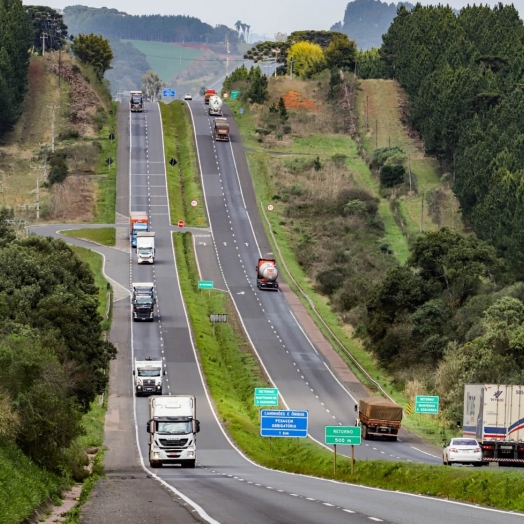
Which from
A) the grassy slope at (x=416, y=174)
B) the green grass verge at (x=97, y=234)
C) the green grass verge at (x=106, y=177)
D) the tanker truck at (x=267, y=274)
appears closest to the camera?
the tanker truck at (x=267, y=274)

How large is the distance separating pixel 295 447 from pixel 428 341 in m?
33.7

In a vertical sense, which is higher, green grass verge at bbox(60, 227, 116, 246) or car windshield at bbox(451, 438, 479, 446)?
green grass verge at bbox(60, 227, 116, 246)

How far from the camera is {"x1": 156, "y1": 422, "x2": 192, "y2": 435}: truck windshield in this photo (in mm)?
63688

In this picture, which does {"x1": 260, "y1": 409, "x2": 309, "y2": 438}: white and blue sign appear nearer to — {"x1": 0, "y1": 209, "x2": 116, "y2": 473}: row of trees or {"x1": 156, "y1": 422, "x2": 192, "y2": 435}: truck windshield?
{"x1": 156, "y1": 422, "x2": 192, "y2": 435}: truck windshield

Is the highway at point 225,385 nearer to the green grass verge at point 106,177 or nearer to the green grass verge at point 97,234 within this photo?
the green grass verge at point 106,177

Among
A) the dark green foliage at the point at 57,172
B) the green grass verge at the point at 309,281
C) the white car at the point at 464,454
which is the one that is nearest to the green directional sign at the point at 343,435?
the white car at the point at 464,454

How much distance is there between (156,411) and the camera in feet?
210

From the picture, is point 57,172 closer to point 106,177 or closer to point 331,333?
point 106,177

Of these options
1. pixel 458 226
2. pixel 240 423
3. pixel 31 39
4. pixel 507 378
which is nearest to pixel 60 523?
pixel 240 423

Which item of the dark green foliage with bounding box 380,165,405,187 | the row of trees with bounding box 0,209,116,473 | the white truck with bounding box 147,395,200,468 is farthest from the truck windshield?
the dark green foliage with bounding box 380,165,405,187

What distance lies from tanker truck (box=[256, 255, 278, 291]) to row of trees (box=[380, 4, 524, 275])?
21.7 metres

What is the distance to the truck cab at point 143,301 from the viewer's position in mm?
116500

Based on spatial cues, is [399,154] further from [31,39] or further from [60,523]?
[60,523]

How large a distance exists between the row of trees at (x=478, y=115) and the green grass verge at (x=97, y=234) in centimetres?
4021
